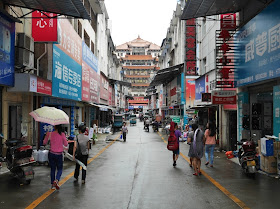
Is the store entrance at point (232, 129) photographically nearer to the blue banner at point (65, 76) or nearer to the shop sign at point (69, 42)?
the blue banner at point (65, 76)

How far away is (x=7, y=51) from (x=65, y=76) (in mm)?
7002

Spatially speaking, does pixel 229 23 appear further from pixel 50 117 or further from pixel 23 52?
pixel 50 117

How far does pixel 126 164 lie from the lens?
1191cm

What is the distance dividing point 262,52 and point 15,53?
369 inches

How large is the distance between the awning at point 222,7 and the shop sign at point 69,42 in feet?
22.4

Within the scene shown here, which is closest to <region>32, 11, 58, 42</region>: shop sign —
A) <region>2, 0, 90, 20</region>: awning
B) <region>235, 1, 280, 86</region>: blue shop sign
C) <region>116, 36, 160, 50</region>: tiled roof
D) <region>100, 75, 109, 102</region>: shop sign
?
<region>2, 0, 90, 20</region>: awning

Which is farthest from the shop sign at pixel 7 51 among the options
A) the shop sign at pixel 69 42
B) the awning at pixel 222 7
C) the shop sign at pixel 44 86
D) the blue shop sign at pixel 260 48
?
the blue shop sign at pixel 260 48

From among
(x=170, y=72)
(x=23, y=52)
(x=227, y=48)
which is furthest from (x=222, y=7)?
(x=170, y=72)

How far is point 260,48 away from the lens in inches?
438

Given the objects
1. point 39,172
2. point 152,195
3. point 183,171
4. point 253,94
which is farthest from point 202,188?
point 253,94

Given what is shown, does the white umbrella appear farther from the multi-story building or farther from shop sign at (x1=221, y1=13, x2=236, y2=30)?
the multi-story building

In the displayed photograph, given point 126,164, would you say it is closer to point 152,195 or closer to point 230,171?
point 230,171

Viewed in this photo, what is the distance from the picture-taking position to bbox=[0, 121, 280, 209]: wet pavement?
252 inches

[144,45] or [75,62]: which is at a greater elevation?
[144,45]
